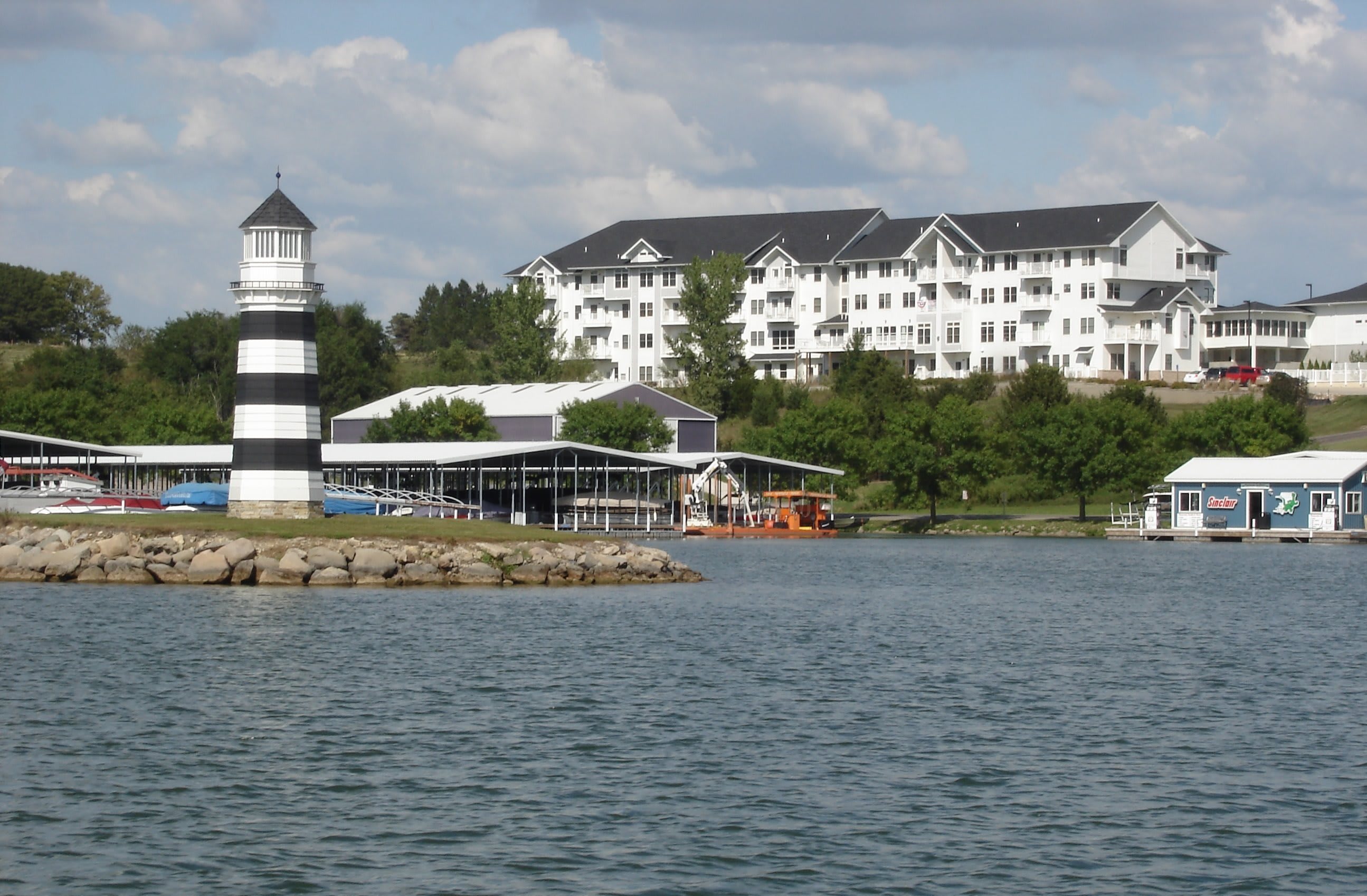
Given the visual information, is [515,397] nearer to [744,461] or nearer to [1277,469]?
[744,461]

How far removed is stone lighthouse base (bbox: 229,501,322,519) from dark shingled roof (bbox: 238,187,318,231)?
7512mm

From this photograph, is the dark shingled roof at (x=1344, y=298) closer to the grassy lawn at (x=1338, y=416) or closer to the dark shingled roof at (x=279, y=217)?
the grassy lawn at (x=1338, y=416)

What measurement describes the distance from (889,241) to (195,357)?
51.0 metres

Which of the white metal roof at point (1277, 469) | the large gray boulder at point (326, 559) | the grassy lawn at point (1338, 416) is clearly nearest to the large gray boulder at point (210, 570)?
the large gray boulder at point (326, 559)

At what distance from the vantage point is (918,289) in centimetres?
11100

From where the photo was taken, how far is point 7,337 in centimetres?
13638

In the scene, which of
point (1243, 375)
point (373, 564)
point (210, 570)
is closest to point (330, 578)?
point (373, 564)

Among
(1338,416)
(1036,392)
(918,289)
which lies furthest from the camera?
(918,289)

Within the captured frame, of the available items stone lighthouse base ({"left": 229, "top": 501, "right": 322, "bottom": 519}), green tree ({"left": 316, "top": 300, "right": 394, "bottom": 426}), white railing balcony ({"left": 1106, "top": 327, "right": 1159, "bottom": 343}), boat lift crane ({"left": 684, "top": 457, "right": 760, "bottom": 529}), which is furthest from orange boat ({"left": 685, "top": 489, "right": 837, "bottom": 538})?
green tree ({"left": 316, "top": 300, "right": 394, "bottom": 426})

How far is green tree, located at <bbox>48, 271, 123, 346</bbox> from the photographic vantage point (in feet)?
453

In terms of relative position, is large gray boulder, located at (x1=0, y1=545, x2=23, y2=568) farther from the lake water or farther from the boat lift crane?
the boat lift crane

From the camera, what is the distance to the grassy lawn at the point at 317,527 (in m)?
44.7

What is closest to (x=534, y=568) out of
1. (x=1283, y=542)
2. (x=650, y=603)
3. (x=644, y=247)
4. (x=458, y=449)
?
(x=650, y=603)

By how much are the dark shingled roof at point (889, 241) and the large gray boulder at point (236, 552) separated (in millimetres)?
73935
